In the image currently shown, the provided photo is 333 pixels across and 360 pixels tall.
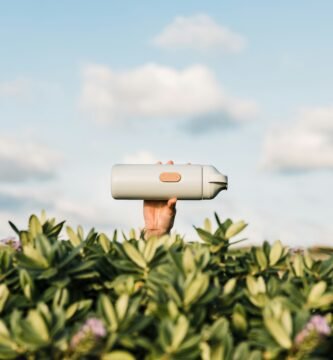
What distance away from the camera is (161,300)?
2980 millimetres

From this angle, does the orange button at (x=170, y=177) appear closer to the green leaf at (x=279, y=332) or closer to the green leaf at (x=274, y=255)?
the green leaf at (x=274, y=255)

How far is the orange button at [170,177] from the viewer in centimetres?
577

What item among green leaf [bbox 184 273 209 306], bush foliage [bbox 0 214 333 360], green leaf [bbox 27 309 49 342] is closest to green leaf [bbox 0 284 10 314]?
bush foliage [bbox 0 214 333 360]

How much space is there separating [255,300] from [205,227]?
0.68m

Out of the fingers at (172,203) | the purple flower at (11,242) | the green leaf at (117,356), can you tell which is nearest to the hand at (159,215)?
the fingers at (172,203)

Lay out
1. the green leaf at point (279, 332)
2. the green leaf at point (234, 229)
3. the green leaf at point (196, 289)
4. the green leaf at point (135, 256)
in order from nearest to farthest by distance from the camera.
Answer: the green leaf at point (279, 332) → the green leaf at point (196, 289) → the green leaf at point (135, 256) → the green leaf at point (234, 229)

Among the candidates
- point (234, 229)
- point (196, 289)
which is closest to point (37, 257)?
point (196, 289)

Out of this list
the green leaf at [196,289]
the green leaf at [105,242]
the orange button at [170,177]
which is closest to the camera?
the green leaf at [196,289]

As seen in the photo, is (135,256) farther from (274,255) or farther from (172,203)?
(172,203)

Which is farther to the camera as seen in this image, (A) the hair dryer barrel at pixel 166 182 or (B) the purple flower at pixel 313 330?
(A) the hair dryer barrel at pixel 166 182

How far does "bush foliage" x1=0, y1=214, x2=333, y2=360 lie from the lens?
A: 275 centimetres

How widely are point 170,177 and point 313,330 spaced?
3125 mm

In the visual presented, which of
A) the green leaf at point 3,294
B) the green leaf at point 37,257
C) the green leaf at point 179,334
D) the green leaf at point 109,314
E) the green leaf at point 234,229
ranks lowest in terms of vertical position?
the green leaf at point 179,334

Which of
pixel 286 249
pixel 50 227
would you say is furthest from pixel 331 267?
pixel 50 227
